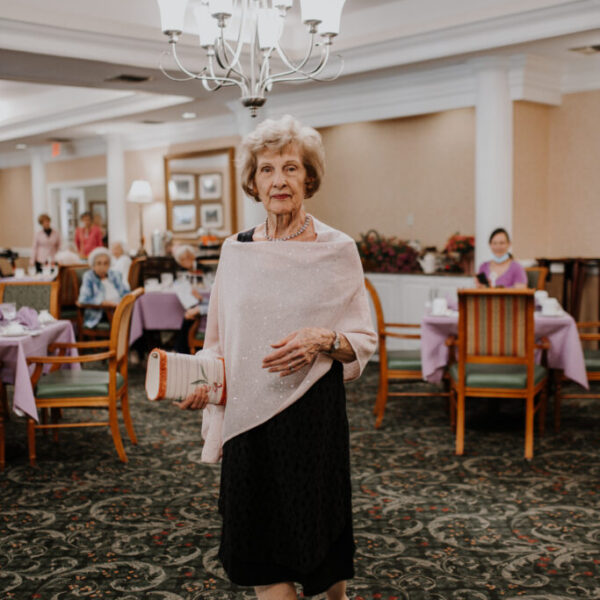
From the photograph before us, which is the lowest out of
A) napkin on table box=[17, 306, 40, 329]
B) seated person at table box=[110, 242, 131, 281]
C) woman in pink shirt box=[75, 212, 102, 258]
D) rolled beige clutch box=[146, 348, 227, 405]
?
napkin on table box=[17, 306, 40, 329]

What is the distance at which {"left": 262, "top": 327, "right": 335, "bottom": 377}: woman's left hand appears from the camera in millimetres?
2156

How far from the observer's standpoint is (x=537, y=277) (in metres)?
6.98

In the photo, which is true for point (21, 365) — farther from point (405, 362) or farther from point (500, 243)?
point (500, 243)

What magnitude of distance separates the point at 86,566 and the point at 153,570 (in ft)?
1.00

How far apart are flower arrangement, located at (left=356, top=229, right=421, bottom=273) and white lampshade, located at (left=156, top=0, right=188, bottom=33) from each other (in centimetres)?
432

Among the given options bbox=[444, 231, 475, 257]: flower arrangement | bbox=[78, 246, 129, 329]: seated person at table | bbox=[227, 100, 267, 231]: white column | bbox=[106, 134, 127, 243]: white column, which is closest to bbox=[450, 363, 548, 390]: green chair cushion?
bbox=[444, 231, 475, 257]: flower arrangement

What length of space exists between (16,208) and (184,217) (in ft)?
22.6

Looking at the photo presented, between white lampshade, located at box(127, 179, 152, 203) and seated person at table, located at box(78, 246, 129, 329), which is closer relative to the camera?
seated person at table, located at box(78, 246, 129, 329)

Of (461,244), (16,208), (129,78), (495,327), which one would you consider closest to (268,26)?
(495,327)

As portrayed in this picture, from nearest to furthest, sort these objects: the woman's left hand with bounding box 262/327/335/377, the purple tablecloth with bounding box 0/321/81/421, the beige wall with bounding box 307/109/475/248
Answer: the woman's left hand with bounding box 262/327/335/377
the purple tablecloth with bounding box 0/321/81/421
the beige wall with bounding box 307/109/475/248

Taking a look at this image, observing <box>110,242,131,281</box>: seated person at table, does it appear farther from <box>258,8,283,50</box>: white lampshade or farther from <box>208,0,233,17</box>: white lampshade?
<box>208,0,233,17</box>: white lampshade

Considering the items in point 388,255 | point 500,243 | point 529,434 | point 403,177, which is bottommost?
point 529,434

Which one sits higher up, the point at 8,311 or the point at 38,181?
the point at 38,181

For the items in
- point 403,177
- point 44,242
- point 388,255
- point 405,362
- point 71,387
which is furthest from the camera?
point 44,242
